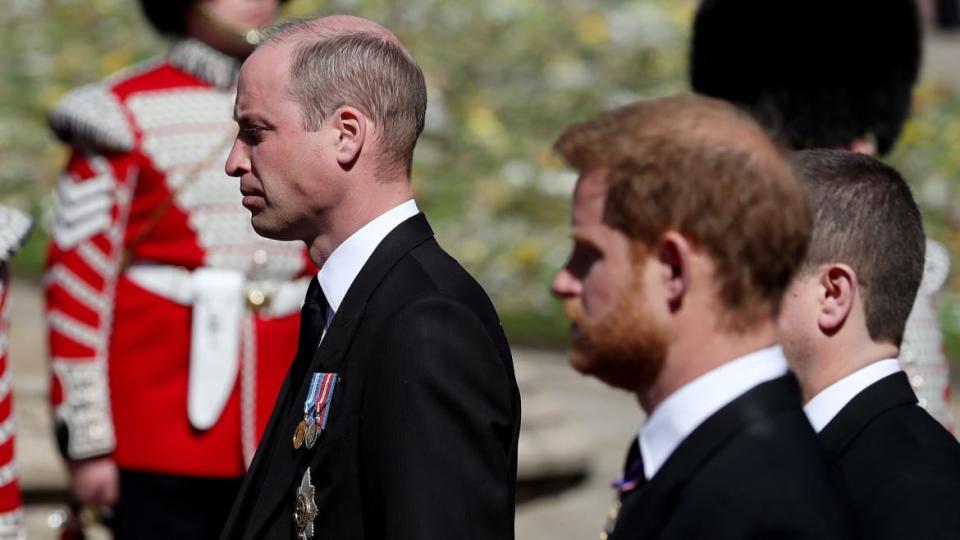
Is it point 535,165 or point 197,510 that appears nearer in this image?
point 197,510

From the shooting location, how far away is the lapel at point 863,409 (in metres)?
2.86

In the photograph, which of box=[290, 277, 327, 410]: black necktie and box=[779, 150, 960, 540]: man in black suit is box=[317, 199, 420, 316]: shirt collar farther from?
box=[779, 150, 960, 540]: man in black suit

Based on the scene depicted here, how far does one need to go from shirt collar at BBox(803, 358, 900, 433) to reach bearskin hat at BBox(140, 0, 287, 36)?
95.3 inches

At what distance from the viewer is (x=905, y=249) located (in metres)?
2.97

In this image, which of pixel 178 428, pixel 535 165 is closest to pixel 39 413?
pixel 178 428

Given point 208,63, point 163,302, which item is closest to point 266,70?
point 163,302

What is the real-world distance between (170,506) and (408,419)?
1.95m

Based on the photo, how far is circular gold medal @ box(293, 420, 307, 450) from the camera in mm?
2863

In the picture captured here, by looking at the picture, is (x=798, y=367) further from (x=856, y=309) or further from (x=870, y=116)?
(x=870, y=116)

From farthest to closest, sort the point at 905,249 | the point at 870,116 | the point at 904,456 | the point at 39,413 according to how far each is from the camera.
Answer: the point at 39,413 < the point at 870,116 < the point at 905,249 < the point at 904,456

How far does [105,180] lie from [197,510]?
0.82m

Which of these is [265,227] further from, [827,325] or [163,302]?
[163,302]

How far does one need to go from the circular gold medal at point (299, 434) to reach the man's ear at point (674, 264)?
84 cm

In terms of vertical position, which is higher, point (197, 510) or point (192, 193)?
point (192, 193)
